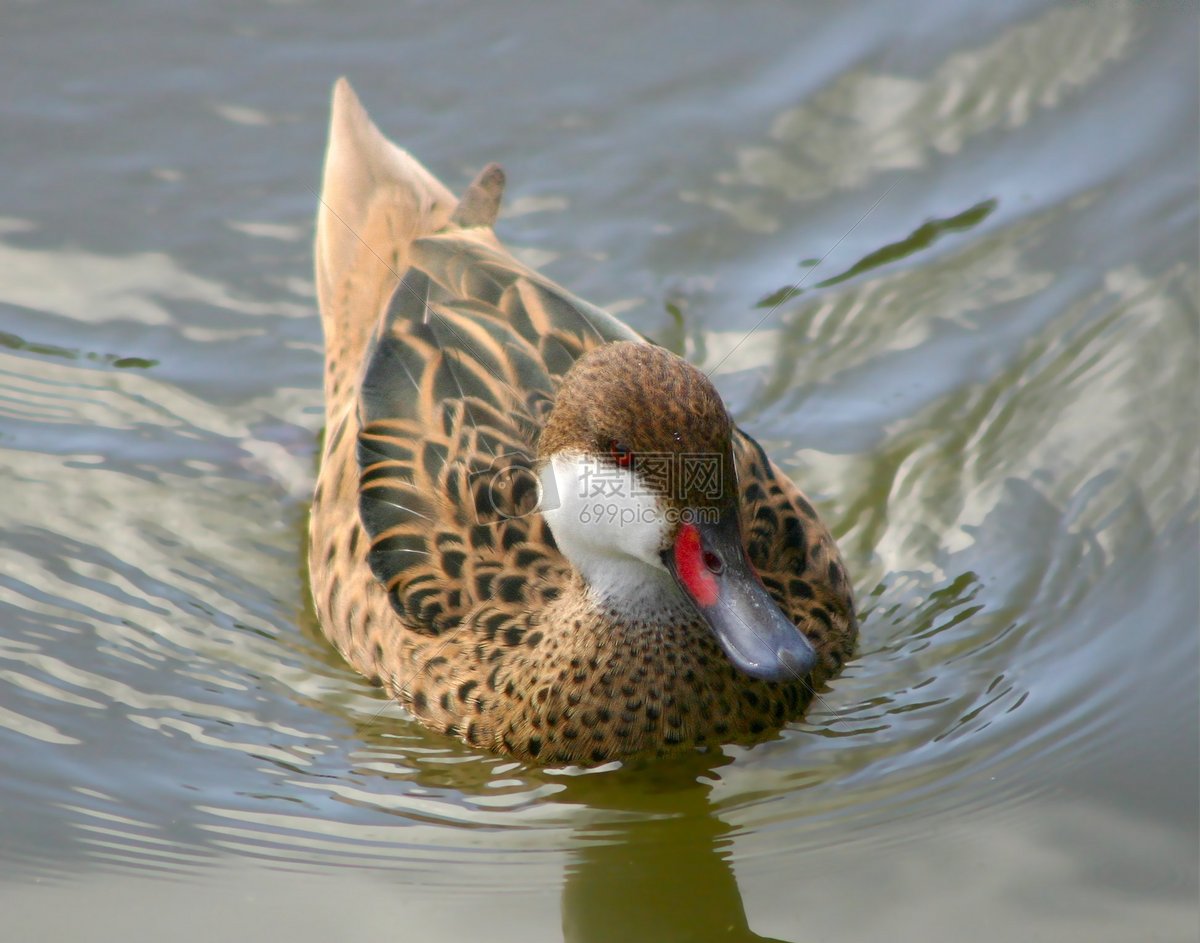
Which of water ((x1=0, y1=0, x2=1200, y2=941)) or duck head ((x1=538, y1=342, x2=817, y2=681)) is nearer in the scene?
duck head ((x1=538, y1=342, x2=817, y2=681))

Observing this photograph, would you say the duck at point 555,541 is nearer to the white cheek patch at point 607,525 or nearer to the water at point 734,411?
the white cheek patch at point 607,525

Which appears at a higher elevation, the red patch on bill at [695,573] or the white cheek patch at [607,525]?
Result: the white cheek patch at [607,525]

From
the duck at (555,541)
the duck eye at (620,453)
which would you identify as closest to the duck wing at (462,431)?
the duck at (555,541)

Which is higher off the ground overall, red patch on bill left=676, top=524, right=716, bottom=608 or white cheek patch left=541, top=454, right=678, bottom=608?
white cheek patch left=541, top=454, right=678, bottom=608

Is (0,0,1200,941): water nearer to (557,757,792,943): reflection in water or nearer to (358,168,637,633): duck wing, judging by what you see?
A: (557,757,792,943): reflection in water

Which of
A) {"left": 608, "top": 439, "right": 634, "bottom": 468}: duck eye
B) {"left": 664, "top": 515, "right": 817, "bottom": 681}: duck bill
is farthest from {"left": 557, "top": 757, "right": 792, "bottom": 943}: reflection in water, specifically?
{"left": 608, "top": 439, "right": 634, "bottom": 468}: duck eye

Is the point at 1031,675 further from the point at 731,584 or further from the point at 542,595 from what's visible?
the point at 542,595

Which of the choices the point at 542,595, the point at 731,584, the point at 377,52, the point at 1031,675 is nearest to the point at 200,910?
the point at 542,595

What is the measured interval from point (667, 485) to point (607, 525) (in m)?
0.32

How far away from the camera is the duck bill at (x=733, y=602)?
4648mm

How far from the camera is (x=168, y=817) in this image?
496cm

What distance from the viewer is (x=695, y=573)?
4.71 m

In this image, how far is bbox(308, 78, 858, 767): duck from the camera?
4.65 m

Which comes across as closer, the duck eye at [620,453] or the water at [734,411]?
the duck eye at [620,453]
